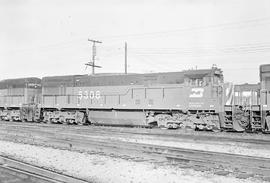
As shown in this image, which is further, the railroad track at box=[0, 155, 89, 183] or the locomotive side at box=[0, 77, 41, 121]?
the locomotive side at box=[0, 77, 41, 121]

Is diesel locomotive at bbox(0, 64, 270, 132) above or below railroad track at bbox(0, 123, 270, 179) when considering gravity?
above

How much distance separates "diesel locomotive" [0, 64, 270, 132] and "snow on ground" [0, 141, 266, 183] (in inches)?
381

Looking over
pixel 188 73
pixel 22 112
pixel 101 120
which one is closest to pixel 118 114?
pixel 101 120

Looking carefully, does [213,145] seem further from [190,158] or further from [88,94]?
[88,94]

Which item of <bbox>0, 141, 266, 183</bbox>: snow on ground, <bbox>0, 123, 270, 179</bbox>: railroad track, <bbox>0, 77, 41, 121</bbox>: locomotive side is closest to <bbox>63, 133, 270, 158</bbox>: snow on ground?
<bbox>0, 123, 270, 179</bbox>: railroad track

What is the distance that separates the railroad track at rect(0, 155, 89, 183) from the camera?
6.46 m

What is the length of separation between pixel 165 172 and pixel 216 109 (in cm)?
1093

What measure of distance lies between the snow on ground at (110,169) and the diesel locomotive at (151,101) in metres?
9.68

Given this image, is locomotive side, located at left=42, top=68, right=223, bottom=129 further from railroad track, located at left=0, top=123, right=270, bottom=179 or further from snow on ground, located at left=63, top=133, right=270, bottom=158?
railroad track, located at left=0, top=123, right=270, bottom=179

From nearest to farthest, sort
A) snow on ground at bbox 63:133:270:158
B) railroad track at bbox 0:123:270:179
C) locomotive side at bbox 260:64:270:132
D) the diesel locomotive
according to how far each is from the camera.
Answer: railroad track at bbox 0:123:270:179 < snow on ground at bbox 63:133:270:158 < locomotive side at bbox 260:64:270:132 < the diesel locomotive

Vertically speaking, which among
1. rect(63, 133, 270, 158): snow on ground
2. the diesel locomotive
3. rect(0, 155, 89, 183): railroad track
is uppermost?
the diesel locomotive

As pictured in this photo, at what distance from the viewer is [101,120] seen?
22.4 metres

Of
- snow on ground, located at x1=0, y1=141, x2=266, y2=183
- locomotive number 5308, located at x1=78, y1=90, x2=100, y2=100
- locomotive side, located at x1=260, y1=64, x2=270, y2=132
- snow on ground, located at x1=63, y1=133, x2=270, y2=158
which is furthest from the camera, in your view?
locomotive number 5308, located at x1=78, y1=90, x2=100, y2=100

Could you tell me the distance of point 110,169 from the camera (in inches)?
314
